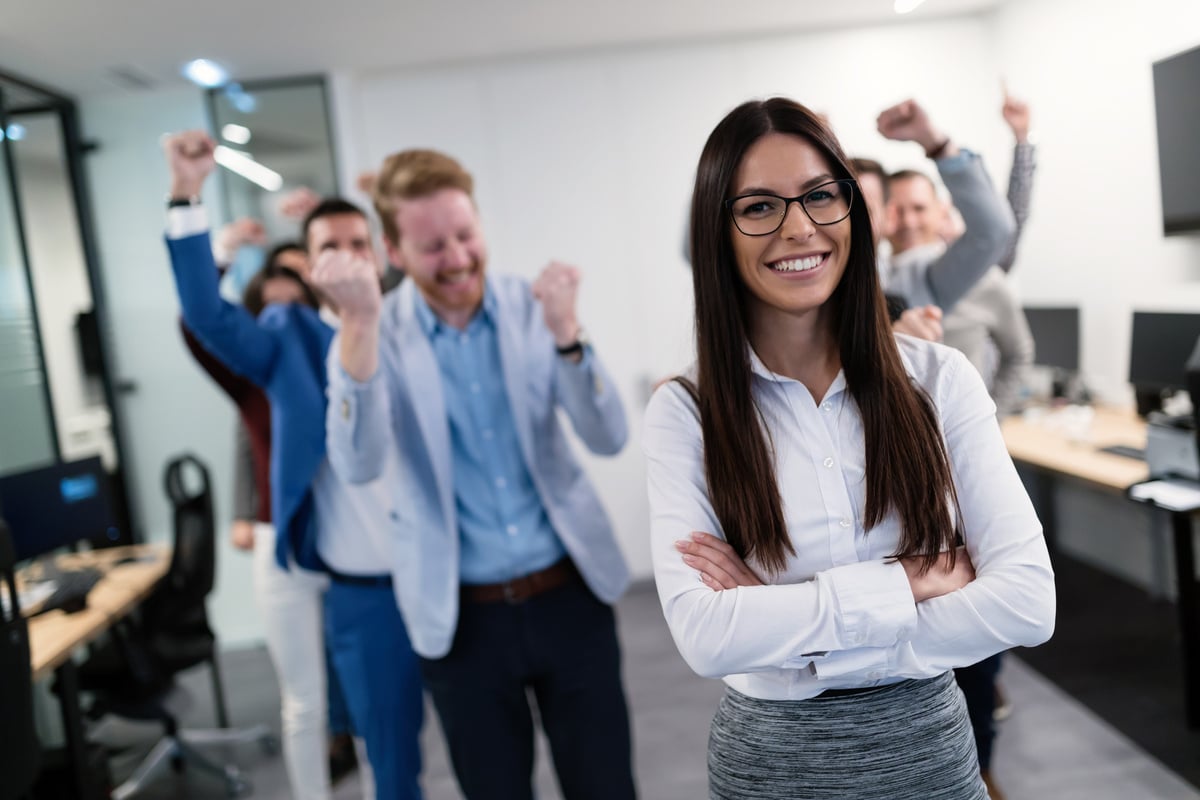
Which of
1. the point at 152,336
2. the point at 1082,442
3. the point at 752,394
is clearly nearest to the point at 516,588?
the point at 752,394

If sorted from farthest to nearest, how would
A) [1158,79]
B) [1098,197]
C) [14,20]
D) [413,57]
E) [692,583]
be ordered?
[413,57] < [14,20] < [1098,197] < [1158,79] < [692,583]

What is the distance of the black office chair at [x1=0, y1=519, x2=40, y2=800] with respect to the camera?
81.5 inches

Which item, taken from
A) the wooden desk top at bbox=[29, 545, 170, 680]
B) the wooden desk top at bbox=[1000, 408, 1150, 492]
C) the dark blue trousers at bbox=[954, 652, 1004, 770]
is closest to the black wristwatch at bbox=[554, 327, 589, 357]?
the dark blue trousers at bbox=[954, 652, 1004, 770]

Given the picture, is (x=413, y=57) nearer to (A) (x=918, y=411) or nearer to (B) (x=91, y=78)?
(B) (x=91, y=78)

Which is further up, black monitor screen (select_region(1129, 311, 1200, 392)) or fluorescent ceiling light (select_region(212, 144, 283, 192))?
fluorescent ceiling light (select_region(212, 144, 283, 192))

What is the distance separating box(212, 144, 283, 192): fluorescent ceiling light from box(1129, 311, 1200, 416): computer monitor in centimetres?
402

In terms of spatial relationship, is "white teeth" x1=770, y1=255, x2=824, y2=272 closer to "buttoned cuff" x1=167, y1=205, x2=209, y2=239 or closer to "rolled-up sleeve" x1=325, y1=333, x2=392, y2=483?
"rolled-up sleeve" x1=325, y1=333, x2=392, y2=483

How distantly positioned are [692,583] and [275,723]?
3.35 metres

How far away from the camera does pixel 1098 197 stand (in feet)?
9.14

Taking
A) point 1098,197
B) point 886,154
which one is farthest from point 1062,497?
point 1098,197

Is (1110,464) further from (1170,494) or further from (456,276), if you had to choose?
(456,276)

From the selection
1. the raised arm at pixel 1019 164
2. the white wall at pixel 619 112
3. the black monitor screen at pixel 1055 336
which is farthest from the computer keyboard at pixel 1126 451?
the white wall at pixel 619 112

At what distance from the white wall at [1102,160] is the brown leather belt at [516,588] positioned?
1.39 m

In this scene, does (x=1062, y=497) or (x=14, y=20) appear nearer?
(x=14, y=20)
